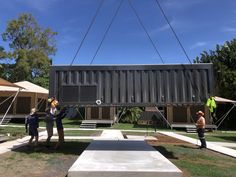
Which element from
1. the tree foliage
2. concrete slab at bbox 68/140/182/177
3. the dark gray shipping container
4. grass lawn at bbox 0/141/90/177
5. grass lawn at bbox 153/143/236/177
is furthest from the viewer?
the tree foliage

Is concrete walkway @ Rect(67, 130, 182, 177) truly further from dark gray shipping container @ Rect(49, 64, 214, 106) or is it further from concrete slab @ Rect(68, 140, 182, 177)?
dark gray shipping container @ Rect(49, 64, 214, 106)

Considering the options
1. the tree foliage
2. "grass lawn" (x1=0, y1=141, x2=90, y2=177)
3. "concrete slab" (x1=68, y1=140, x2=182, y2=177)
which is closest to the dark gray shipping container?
"grass lawn" (x1=0, y1=141, x2=90, y2=177)

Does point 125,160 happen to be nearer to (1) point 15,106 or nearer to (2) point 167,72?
(2) point 167,72

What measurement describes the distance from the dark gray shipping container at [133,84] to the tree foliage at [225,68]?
25.2 m

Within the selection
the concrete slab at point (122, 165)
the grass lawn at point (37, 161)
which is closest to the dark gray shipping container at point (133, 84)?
the grass lawn at point (37, 161)

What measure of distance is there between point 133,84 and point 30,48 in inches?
1473

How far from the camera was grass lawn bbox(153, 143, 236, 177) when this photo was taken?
30.3 ft

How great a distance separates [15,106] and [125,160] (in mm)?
27725

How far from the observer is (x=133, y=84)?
12.6 m

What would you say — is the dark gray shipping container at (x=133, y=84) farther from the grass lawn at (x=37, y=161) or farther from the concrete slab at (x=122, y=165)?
the concrete slab at (x=122, y=165)

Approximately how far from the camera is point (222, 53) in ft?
135

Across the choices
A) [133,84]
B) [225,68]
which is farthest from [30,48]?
[133,84]

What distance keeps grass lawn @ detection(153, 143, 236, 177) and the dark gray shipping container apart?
2.00 metres

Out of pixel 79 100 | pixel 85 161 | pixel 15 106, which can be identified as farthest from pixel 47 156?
pixel 15 106
